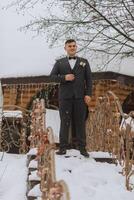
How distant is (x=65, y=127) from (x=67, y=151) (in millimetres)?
375

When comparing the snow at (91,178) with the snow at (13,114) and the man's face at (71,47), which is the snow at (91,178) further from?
the snow at (13,114)

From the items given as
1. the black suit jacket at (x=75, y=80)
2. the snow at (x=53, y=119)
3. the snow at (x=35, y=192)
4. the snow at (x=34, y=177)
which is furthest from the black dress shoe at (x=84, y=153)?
the snow at (x=53, y=119)

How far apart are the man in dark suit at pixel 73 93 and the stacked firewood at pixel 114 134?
0.56 metres

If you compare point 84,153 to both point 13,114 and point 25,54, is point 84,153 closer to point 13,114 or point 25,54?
point 13,114

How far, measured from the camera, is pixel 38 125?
31.3 feet

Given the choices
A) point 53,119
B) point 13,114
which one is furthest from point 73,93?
point 53,119

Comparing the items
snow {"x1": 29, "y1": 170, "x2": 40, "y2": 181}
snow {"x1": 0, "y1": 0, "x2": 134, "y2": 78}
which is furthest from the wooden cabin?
snow {"x1": 29, "y1": 170, "x2": 40, "y2": 181}

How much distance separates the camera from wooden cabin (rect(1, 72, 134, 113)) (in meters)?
17.0

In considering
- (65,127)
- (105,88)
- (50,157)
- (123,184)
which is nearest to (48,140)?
(50,157)

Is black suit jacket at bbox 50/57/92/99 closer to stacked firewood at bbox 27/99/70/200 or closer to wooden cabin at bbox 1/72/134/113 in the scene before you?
stacked firewood at bbox 27/99/70/200

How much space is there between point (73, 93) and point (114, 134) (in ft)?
3.59

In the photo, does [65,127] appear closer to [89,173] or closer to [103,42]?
[89,173]

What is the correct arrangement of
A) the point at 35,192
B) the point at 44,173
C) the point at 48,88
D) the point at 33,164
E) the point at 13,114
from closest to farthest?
1. the point at 44,173
2. the point at 35,192
3. the point at 33,164
4. the point at 13,114
5. the point at 48,88

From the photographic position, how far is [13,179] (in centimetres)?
965
